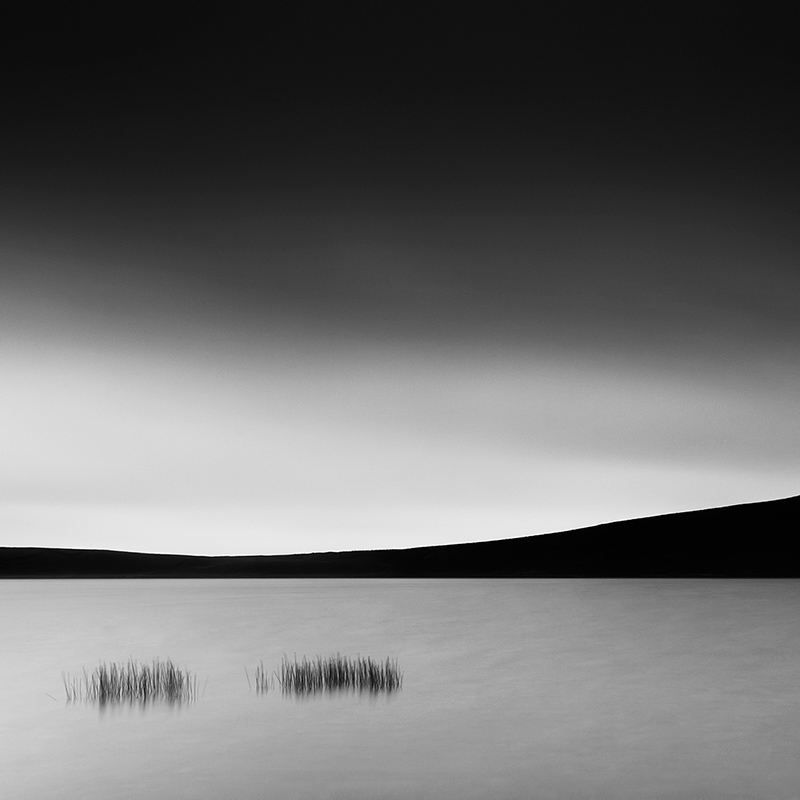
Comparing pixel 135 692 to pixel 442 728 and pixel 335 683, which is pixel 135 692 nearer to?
pixel 335 683

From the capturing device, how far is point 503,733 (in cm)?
2075

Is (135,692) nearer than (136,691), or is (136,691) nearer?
(135,692)

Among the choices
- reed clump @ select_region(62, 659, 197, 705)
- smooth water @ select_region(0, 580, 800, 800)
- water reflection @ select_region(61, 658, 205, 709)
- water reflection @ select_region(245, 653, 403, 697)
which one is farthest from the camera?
water reflection @ select_region(245, 653, 403, 697)

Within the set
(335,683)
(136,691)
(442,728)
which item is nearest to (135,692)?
(136,691)

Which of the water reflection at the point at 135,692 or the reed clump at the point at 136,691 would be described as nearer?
the water reflection at the point at 135,692

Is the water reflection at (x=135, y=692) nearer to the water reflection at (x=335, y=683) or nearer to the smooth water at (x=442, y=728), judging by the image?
the smooth water at (x=442, y=728)

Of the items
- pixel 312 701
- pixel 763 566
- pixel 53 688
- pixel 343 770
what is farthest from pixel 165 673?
pixel 763 566

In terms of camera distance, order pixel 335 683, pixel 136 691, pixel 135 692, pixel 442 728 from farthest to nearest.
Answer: pixel 136 691 < pixel 135 692 < pixel 335 683 < pixel 442 728

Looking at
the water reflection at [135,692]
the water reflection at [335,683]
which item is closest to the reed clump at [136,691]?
the water reflection at [135,692]

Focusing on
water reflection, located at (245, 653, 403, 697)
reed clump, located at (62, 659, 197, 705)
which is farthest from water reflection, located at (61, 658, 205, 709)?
water reflection, located at (245, 653, 403, 697)

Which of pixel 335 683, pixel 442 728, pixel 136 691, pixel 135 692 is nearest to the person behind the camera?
pixel 442 728

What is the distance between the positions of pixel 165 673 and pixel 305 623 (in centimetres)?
3072

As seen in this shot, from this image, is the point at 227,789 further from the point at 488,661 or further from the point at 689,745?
the point at 488,661

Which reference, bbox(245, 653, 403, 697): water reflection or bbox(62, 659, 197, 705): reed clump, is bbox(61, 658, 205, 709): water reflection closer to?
bbox(62, 659, 197, 705): reed clump
